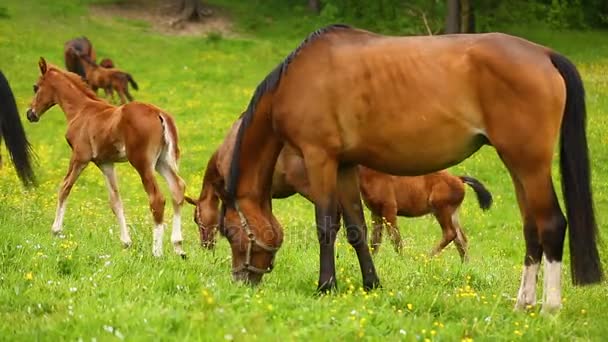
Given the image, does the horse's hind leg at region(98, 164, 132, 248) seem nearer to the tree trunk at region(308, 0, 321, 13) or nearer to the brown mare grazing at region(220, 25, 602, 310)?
the brown mare grazing at region(220, 25, 602, 310)

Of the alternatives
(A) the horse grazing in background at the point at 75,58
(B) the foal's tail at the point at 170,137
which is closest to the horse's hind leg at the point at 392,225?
(B) the foal's tail at the point at 170,137

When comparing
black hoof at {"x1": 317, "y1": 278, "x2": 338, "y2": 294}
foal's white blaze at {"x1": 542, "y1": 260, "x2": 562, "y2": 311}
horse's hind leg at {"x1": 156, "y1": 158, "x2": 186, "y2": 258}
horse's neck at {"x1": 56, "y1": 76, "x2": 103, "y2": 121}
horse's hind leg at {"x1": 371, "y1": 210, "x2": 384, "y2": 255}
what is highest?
foal's white blaze at {"x1": 542, "y1": 260, "x2": 562, "y2": 311}

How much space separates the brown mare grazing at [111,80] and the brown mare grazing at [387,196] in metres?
12.9

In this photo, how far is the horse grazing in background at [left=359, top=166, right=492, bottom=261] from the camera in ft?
36.1

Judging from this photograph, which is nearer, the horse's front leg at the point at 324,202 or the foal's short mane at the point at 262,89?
the horse's front leg at the point at 324,202

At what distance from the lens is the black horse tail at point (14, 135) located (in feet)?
34.9

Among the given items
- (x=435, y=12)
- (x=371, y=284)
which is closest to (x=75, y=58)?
(x=371, y=284)

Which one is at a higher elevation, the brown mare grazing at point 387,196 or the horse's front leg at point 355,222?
the horse's front leg at point 355,222

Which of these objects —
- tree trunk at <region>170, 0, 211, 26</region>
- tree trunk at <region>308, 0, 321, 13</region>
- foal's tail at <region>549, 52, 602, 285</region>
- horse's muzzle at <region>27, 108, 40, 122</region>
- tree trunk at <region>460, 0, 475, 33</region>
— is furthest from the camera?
tree trunk at <region>308, 0, 321, 13</region>

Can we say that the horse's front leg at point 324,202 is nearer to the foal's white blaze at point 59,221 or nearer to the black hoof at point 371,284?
the black hoof at point 371,284

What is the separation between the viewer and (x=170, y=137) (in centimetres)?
999

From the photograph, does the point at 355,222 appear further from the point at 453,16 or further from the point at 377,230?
the point at 453,16

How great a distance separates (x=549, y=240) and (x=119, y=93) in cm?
1868

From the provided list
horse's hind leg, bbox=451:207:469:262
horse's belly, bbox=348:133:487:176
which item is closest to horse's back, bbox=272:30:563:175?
horse's belly, bbox=348:133:487:176
